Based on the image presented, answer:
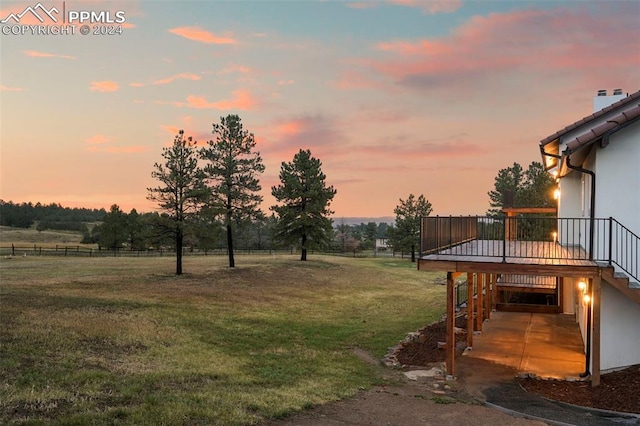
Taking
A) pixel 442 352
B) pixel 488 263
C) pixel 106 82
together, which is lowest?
pixel 442 352

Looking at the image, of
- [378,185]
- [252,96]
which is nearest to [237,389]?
[252,96]

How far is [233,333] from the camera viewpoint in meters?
14.7

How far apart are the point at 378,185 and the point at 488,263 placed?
4829 cm

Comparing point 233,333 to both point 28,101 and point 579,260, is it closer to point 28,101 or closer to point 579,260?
point 579,260

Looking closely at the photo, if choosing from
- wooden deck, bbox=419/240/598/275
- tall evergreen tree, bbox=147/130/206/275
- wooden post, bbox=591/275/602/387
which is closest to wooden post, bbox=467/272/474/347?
wooden deck, bbox=419/240/598/275

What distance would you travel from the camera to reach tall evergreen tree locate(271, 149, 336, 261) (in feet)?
128

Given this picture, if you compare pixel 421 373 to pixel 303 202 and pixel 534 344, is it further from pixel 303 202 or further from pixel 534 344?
pixel 303 202

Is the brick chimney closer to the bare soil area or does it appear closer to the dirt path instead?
the bare soil area

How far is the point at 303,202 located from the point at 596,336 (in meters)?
31.5

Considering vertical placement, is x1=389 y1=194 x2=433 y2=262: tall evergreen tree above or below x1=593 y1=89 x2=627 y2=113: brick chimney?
below

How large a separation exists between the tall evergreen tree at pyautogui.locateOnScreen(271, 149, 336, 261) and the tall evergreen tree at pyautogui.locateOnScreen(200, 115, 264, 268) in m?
5.87

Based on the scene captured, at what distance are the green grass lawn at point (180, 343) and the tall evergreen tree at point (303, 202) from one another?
39.7ft

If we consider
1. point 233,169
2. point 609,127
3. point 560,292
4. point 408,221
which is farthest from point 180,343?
point 408,221

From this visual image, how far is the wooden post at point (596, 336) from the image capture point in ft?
30.7
